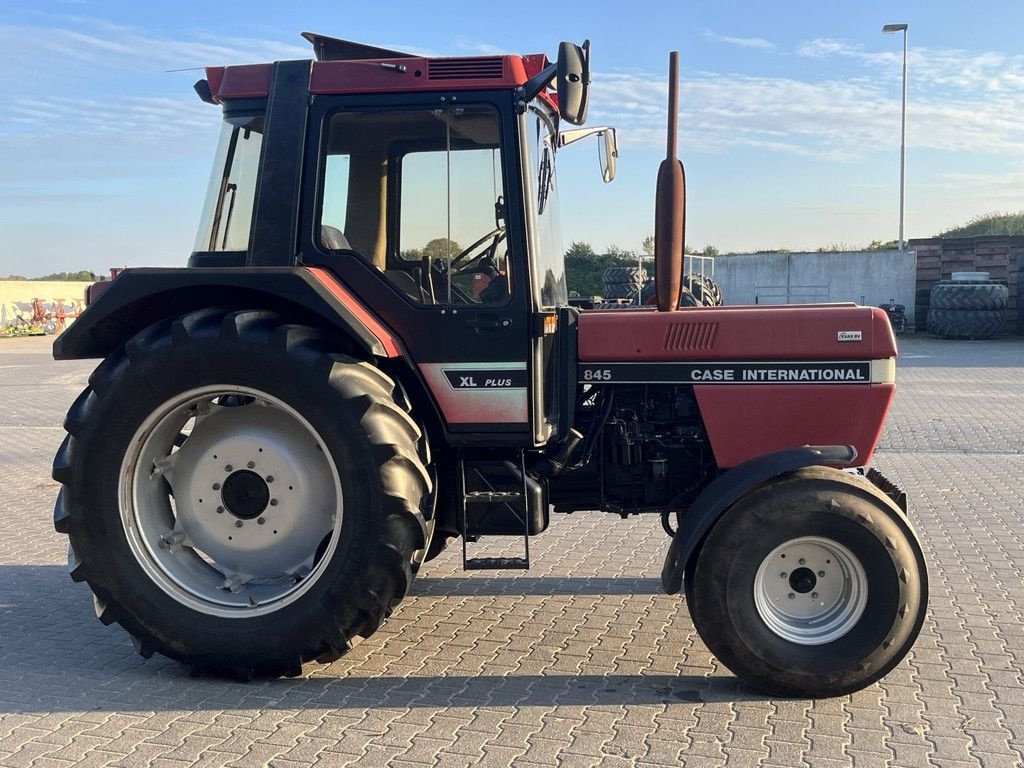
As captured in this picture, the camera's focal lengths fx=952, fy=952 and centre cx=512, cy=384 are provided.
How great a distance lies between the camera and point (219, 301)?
4191mm

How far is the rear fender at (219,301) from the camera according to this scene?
3947 millimetres

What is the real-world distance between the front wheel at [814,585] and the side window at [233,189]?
2.50 m

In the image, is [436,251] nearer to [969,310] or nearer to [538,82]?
[538,82]

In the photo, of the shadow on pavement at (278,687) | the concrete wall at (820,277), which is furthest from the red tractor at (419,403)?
the concrete wall at (820,277)

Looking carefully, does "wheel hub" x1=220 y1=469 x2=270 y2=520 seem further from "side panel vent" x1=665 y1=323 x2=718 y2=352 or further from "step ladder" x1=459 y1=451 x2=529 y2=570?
"side panel vent" x1=665 y1=323 x2=718 y2=352

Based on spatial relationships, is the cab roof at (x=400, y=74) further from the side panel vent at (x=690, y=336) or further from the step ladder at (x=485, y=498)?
the step ladder at (x=485, y=498)

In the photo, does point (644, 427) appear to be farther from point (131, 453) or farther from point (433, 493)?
point (131, 453)

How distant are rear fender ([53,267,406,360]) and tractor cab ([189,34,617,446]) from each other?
18 centimetres

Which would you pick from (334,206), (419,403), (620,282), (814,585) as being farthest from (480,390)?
(620,282)

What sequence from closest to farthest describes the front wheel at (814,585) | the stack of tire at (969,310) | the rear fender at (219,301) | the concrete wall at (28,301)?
the front wheel at (814,585) < the rear fender at (219,301) < the stack of tire at (969,310) < the concrete wall at (28,301)

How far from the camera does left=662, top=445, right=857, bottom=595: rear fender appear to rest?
392cm

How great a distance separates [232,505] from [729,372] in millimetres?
2337

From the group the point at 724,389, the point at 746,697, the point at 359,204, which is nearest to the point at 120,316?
the point at 359,204

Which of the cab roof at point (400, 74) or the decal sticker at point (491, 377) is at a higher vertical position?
the cab roof at point (400, 74)
